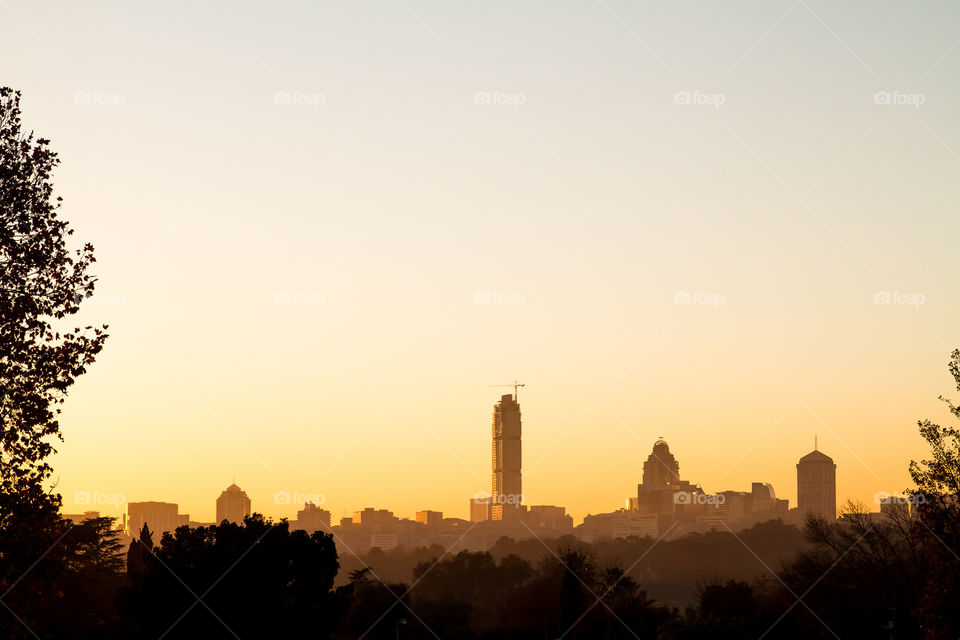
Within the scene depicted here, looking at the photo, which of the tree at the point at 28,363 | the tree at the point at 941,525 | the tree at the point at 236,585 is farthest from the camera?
the tree at the point at 236,585

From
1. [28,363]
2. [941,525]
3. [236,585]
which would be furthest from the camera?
[236,585]

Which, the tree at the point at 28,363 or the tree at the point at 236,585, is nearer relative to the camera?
the tree at the point at 28,363

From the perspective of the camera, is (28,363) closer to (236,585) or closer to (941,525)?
A: (941,525)

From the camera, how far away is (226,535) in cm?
6662

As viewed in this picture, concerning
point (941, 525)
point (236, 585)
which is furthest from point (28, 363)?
point (236, 585)

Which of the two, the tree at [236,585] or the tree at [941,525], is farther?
the tree at [236,585]

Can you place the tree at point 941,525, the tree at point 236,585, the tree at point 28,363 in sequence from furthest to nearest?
the tree at point 236,585
the tree at point 941,525
the tree at point 28,363

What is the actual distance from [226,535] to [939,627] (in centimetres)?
4223

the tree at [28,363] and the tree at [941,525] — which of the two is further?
the tree at [941,525]

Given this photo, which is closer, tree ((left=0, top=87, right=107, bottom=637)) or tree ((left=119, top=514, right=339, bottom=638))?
tree ((left=0, top=87, right=107, bottom=637))

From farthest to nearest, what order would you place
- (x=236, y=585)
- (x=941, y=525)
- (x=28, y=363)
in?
(x=236, y=585), (x=941, y=525), (x=28, y=363)

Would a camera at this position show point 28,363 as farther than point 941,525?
No

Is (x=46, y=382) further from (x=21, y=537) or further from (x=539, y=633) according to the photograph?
(x=539, y=633)

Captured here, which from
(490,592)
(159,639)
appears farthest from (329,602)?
(490,592)
